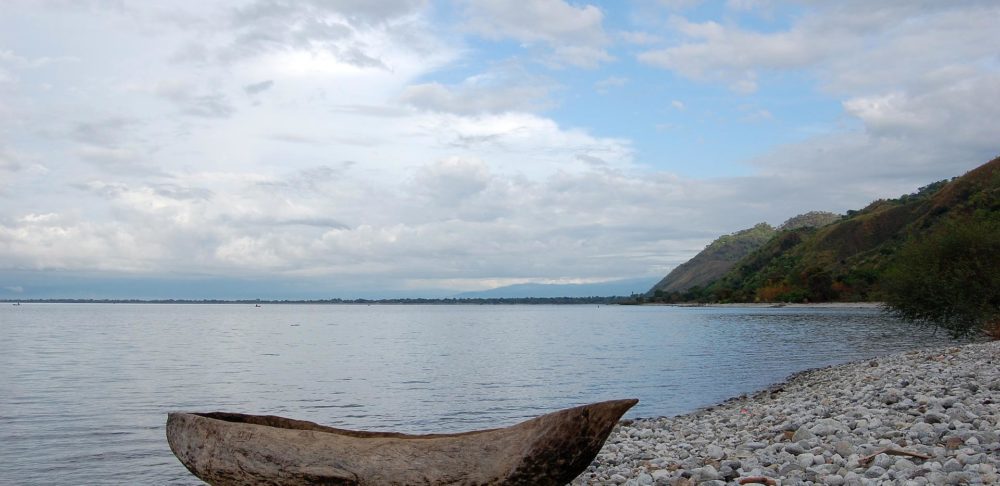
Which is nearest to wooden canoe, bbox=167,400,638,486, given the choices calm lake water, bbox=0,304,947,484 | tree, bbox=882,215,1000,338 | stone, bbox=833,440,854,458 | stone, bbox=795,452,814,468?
stone, bbox=795,452,814,468

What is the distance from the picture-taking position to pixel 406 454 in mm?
7785

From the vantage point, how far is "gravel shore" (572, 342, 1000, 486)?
25.4 feet

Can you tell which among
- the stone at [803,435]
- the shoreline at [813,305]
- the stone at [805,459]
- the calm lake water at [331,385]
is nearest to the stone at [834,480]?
the stone at [805,459]

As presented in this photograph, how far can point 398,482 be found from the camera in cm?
768

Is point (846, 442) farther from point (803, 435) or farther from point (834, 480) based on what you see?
point (834, 480)

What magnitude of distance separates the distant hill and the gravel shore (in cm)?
8788

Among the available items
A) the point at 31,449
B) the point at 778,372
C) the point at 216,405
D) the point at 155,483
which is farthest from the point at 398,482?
the point at 778,372

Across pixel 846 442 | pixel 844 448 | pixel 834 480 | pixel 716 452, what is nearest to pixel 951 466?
pixel 834 480

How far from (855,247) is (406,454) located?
153292 millimetres

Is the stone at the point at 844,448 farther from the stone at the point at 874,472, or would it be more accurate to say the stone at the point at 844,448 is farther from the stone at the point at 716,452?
the stone at the point at 716,452

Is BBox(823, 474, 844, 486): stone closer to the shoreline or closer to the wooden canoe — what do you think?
the wooden canoe

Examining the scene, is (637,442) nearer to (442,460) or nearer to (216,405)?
(442,460)

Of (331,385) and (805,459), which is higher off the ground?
(805,459)

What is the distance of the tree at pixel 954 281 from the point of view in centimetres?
3550
